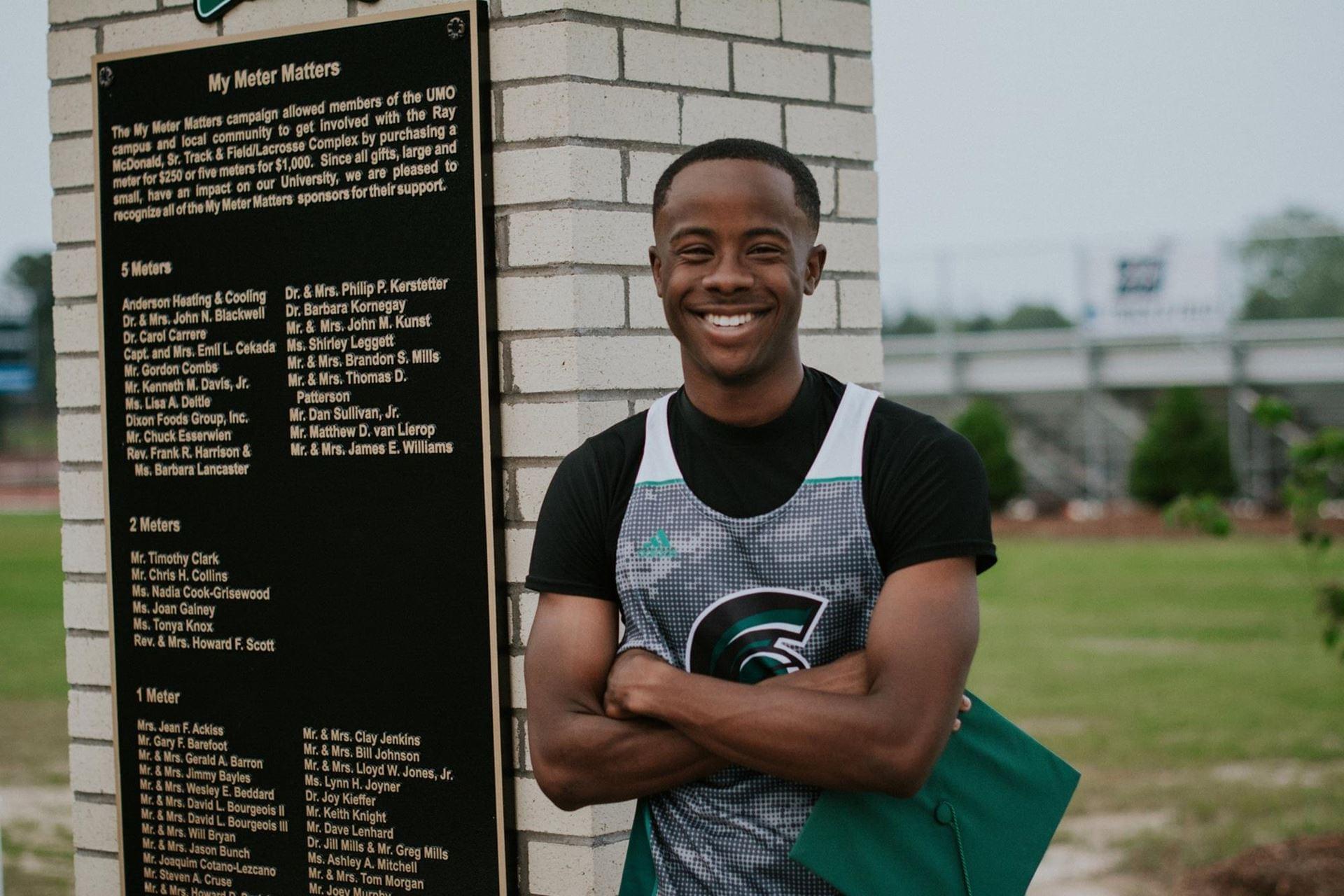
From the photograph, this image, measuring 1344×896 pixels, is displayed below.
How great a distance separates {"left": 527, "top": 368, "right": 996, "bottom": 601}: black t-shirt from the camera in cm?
231

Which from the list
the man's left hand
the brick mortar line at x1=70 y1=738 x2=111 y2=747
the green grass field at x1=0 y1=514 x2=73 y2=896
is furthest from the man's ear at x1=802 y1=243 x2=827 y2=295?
the green grass field at x1=0 y1=514 x2=73 y2=896

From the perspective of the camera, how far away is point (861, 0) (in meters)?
4.20

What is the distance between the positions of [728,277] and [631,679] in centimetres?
64

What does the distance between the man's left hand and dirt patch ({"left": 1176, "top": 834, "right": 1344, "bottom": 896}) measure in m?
4.49

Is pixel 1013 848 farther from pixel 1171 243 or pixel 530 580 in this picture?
pixel 1171 243

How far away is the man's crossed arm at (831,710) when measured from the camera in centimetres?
226

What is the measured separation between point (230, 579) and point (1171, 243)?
25.0m

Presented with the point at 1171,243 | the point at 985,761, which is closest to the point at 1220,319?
the point at 1171,243

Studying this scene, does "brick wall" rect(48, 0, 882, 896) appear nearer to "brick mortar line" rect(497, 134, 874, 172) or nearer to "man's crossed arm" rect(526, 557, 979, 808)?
"brick mortar line" rect(497, 134, 874, 172)

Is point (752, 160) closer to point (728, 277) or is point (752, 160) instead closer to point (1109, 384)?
point (728, 277)

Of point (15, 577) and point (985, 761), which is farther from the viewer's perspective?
point (15, 577)

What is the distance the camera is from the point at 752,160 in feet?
7.98

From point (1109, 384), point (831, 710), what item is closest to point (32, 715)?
point (831, 710)

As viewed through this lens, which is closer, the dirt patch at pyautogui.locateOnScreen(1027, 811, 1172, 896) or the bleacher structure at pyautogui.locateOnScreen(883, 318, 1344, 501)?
the dirt patch at pyautogui.locateOnScreen(1027, 811, 1172, 896)
